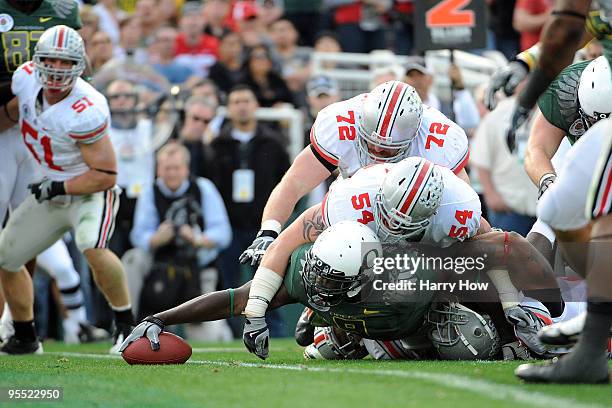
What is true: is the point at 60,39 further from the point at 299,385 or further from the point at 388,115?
the point at 299,385

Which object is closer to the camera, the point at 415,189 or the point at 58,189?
the point at 415,189

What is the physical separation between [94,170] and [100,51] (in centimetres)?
365

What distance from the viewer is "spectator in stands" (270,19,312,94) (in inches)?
518

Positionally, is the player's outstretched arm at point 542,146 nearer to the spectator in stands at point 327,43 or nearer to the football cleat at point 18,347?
the football cleat at point 18,347

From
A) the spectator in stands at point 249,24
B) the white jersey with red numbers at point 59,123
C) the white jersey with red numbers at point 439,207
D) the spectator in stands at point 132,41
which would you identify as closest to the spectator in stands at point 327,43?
the spectator in stands at point 249,24

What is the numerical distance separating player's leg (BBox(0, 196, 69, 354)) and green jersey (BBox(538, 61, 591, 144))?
3.45 meters

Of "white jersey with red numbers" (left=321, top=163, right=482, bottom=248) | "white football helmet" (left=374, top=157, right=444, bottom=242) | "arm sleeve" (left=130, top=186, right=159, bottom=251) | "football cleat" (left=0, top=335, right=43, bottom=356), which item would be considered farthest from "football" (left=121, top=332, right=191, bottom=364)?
"arm sleeve" (left=130, top=186, right=159, bottom=251)

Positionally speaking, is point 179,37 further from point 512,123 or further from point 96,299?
point 512,123

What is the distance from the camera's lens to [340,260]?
6004 mm

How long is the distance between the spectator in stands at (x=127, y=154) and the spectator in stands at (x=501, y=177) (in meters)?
3.00

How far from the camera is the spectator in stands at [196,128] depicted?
11.5 meters

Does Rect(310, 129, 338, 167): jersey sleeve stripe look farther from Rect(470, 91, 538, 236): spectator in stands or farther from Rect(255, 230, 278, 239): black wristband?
Rect(470, 91, 538, 236): spectator in stands

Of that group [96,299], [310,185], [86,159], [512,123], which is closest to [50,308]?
[96,299]

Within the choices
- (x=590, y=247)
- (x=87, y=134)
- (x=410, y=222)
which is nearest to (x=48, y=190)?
(x=87, y=134)
